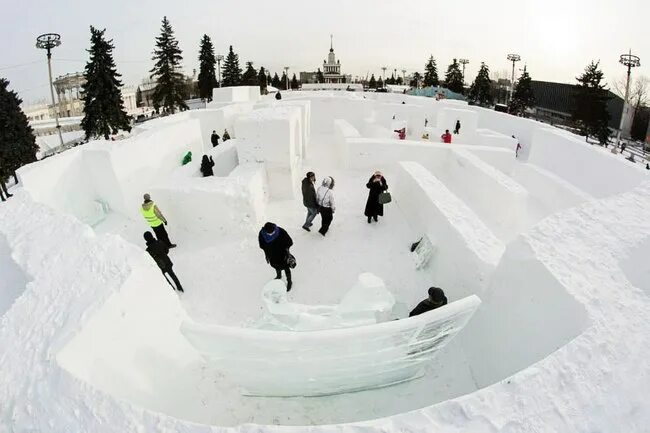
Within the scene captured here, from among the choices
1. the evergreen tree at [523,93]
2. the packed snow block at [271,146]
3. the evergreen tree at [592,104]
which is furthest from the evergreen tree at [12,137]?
the evergreen tree at [523,93]

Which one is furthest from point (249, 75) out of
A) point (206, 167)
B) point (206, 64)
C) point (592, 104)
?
point (206, 167)

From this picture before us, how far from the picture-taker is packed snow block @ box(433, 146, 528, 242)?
7.10 meters

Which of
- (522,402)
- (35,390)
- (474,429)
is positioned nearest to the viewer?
(474,429)

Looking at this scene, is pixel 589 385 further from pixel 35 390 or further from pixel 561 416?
pixel 35 390

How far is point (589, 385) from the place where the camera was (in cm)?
230

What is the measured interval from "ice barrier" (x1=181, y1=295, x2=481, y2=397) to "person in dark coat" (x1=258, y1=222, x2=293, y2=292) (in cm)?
185

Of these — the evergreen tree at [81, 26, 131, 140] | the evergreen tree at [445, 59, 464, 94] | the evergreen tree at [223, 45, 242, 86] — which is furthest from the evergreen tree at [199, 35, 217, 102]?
the evergreen tree at [445, 59, 464, 94]

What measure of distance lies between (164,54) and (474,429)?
134 ft

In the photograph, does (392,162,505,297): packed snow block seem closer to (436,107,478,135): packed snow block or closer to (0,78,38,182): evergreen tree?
(436,107,478,135): packed snow block

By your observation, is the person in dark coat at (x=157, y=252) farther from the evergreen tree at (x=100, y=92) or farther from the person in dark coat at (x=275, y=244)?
the evergreen tree at (x=100, y=92)

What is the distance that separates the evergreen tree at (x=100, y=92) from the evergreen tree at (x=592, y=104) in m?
34.4

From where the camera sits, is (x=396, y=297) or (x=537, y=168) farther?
(x=537, y=168)

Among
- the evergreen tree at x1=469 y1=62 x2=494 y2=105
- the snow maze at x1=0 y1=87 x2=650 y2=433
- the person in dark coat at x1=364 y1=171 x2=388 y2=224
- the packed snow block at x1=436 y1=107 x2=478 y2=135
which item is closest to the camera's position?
the snow maze at x1=0 y1=87 x2=650 y2=433

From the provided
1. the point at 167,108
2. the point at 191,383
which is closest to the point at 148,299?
the point at 191,383
